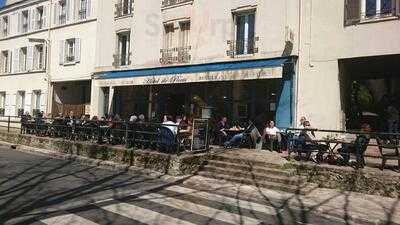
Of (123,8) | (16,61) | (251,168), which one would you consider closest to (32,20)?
(16,61)

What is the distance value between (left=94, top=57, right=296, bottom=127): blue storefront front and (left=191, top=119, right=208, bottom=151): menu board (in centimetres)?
259

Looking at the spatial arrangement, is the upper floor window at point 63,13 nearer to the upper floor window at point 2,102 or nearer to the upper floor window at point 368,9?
the upper floor window at point 2,102

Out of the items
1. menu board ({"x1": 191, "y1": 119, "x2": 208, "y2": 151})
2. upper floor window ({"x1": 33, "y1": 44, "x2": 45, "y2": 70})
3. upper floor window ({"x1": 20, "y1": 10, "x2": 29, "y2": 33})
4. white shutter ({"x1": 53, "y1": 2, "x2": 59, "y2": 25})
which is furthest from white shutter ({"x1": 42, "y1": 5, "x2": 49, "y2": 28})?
menu board ({"x1": 191, "y1": 119, "x2": 208, "y2": 151})

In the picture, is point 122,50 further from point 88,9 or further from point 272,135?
point 272,135

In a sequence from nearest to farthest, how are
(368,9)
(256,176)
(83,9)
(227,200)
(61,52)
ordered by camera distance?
(227,200)
(256,176)
(368,9)
(83,9)
(61,52)

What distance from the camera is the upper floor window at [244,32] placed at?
1802 cm

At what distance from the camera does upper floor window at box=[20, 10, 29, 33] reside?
1249 inches

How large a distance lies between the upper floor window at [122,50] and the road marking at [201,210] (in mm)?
13389

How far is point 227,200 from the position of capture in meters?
10.7

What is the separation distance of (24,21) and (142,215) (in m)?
26.0

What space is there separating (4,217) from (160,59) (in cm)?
1348

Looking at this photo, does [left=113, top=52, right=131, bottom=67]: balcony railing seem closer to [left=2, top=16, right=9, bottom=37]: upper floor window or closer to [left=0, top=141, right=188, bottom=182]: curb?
[left=0, top=141, right=188, bottom=182]: curb

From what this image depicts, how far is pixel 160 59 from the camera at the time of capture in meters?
21.4

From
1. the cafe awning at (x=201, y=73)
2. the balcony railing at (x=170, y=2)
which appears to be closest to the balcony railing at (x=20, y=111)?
the cafe awning at (x=201, y=73)
